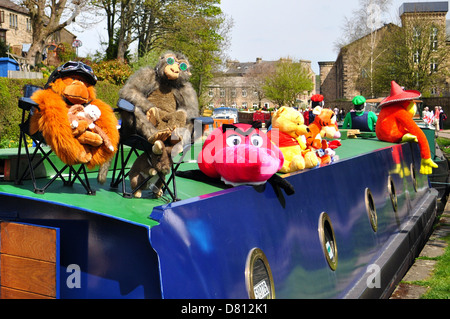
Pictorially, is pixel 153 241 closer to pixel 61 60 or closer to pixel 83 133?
pixel 83 133

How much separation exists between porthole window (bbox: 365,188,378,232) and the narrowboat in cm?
84

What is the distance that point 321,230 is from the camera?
472 centimetres

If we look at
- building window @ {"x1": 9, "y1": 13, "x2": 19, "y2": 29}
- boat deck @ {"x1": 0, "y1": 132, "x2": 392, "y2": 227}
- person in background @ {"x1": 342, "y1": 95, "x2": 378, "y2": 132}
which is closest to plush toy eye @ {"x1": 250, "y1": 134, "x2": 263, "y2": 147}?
boat deck @ {"x1": 0, "y1": 132, "x2": 392, "y2": 227}

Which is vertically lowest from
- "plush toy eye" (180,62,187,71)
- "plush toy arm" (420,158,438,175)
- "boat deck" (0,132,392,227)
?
"plush toy arm" (420,158,438,175)

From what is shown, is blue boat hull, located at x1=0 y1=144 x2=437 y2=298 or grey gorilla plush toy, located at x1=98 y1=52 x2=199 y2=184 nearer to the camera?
blue boat hull, located at x1=0 y1=144 x2=437 y2=298

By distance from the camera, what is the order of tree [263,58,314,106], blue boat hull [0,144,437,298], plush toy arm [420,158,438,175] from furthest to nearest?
tree [263,58,314,106]
plush toy arm [420,158,438,175]
blue boat hull [0,144,437,298]

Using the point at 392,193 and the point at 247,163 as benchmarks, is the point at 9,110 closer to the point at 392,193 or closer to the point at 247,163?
the point at 392,193

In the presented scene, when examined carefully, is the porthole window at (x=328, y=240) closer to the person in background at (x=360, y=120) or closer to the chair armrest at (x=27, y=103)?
the chair armrest at (x=27, y=103)

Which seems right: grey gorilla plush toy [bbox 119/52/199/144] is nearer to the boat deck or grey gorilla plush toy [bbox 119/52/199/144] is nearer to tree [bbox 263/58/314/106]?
the boat deck

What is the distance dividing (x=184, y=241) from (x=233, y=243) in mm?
562

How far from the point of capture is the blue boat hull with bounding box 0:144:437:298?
9.01ft

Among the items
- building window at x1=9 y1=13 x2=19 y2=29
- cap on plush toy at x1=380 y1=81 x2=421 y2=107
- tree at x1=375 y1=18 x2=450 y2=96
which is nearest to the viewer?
cap on plush toy at x1=380 y1=81 x2=421 y2=107

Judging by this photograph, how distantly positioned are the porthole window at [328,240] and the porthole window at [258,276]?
46.9 inches

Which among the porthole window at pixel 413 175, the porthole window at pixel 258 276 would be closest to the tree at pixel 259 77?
the porthole window at pixel 413 175
